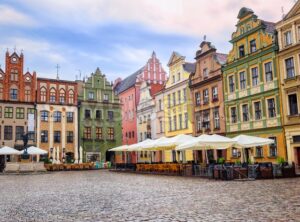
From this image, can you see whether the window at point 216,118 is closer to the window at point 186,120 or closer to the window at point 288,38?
the window at point 186,120

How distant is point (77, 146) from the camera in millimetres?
55688

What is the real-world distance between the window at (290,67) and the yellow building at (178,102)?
1513cm

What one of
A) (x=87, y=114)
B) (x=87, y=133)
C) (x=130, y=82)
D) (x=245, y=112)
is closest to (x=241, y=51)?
(x=245, y=112)

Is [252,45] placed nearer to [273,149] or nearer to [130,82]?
[273,149]

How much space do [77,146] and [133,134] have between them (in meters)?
10.0

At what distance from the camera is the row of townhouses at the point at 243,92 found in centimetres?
3006

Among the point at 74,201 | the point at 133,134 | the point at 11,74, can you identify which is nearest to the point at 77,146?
the point at 133,134

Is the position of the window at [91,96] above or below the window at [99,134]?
above

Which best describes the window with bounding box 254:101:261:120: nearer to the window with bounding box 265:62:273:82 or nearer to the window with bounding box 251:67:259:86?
the window with bounding box 251:67:259:86

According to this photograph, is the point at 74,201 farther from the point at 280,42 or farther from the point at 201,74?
the point at 201,74

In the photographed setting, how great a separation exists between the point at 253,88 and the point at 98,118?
30354 millimetres

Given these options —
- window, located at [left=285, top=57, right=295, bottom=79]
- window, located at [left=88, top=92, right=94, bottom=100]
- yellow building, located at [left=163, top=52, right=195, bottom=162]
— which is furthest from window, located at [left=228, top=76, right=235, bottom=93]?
window, located at [left=88, top=92, right=94, bottom=100]

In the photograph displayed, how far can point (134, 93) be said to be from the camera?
60656 mm

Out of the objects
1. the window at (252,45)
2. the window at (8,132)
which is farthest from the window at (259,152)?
the window at (8,132)
